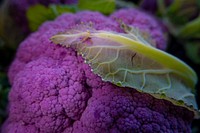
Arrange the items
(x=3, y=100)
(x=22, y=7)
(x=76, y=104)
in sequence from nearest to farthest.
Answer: (x=76, y=104)
(x=3, y=100)
(x=22, y=7)

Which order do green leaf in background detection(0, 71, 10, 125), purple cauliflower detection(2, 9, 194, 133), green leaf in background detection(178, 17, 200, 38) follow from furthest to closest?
green leaf in background detection(178, 17, 200, 38) < green leaf in background detection(0, 71, 10, 125) < purple cauliflower detection(2, 9, 194, 133)

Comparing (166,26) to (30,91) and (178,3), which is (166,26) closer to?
(178,3)

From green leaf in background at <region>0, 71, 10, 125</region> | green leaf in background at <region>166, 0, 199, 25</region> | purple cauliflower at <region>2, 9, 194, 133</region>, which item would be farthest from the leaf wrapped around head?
green leaf in background at <region>166, 0, 199, 25</region>

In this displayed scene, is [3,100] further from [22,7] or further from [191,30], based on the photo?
[191,30]

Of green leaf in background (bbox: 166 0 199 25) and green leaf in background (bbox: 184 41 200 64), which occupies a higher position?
green leaf in background (bbox: 166 0 199 25)

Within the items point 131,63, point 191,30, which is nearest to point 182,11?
point 191,30

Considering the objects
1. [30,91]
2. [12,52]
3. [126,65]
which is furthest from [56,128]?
[12,52]

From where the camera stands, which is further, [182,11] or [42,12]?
[182,11]

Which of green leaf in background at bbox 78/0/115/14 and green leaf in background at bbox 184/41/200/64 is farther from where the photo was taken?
green leaf in background at bbox 184/41/200/64

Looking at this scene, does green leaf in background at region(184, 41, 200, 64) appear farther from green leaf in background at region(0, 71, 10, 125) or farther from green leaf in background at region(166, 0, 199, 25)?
green leaf in background at region(0, 71, 10, 125)
